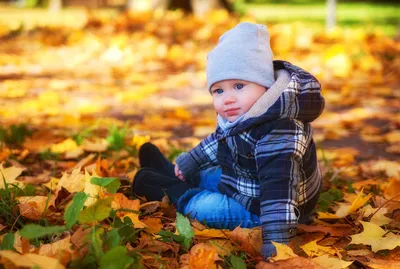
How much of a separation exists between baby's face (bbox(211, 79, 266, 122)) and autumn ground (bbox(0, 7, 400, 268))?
45 centimetres

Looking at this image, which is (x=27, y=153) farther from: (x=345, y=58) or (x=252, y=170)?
(x=345, y=58)

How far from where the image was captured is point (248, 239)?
1.95 metres

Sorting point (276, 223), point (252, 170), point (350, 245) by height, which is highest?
point (252, 170)

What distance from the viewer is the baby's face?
2141mm

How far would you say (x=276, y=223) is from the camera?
194cm

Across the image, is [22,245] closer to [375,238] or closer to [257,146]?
[257,146]

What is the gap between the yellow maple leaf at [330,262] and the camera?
1.80m

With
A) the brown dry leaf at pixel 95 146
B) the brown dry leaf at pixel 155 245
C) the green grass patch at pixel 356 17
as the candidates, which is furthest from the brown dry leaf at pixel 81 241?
the green grass patch at pixel 356 17

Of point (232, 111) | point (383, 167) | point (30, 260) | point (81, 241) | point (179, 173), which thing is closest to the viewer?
point (30, 260)

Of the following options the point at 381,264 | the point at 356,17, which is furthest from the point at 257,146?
the point at 356,17

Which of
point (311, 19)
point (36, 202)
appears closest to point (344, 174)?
point (36, 202)

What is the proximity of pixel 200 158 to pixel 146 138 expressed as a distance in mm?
910

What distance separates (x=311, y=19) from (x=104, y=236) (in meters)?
12.3

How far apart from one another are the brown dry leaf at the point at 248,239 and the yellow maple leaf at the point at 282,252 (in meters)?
0.15
